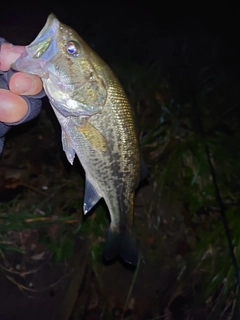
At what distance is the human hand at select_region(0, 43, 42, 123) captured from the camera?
6.16ft

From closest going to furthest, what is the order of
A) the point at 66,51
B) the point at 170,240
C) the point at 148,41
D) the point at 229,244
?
the point at 66,51 < the point at 229,244 < the point at 170,240 < the point at 148,41

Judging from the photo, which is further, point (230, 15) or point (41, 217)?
point (230, 15)

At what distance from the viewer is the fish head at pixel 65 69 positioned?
1.77 m

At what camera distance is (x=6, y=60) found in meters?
1.96

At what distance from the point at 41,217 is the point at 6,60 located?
1.91 m

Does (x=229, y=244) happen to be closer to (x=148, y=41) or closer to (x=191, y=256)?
(x=191, y=256)

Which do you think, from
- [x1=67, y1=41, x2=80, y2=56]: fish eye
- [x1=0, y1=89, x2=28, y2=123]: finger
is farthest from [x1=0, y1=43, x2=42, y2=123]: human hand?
[x1=67, y1=41, x2=80, y2=56]: fish eye

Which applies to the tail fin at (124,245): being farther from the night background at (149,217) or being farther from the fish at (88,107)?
the night background at (149,217)

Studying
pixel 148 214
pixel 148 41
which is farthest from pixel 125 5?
pixel 148 214

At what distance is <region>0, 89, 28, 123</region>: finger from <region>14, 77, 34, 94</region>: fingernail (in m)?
0.04

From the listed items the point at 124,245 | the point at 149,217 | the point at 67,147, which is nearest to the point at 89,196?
the point at 67,147

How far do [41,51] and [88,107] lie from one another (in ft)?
1.03

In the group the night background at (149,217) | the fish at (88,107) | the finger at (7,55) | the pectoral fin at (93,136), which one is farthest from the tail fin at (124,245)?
the night background at (149,217)

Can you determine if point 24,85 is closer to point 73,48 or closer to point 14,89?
point 14,89
